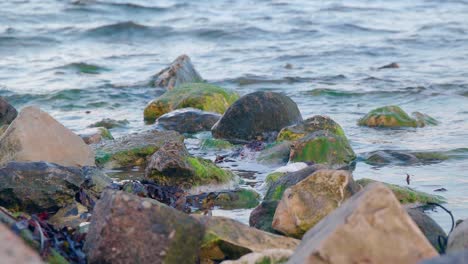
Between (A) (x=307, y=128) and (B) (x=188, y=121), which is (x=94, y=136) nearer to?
(B) (x=188, y=121)

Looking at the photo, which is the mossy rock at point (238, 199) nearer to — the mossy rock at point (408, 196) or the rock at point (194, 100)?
the mossy rock at point (408, 196)

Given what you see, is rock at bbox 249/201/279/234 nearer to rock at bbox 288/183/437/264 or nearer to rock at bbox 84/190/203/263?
rock at bbox 84/190/203/263

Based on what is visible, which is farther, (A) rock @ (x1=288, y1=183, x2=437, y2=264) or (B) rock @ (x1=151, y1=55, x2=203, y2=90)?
(B) rock @ (x1=151, y1=55, x2=203, y2=90)

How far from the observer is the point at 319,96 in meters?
9.99

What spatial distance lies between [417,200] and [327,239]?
237 centimetres

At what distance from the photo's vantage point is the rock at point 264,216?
4.26 metres

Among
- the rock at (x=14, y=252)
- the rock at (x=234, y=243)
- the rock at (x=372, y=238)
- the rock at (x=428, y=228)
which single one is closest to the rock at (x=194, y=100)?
the rock at (x=428, y=228)

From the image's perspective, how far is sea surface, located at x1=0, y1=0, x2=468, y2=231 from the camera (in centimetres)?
765

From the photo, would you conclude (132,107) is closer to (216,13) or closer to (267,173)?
(267,173)

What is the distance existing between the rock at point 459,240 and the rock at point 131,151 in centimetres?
303

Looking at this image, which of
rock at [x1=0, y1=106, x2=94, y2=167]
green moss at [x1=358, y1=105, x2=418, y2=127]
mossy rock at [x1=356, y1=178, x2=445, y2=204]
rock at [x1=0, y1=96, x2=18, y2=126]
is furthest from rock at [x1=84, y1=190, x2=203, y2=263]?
green moss at [x1=358, y1=105, x2=418, y2=127]

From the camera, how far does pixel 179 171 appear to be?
17.6 ft

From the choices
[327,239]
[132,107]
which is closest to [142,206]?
[327,239]

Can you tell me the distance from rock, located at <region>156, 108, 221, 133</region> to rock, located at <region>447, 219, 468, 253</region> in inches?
180
